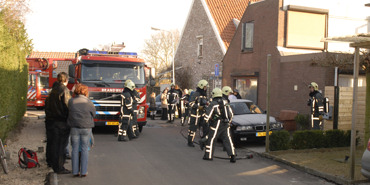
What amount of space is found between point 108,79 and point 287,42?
9156 millimetres

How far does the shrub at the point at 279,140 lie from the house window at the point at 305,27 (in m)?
8.93

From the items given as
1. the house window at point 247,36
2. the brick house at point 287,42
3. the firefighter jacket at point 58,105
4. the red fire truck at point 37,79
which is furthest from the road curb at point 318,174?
the red fire truck at point 37,79

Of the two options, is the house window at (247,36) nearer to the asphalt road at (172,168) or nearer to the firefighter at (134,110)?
the firefighter at (134,110)

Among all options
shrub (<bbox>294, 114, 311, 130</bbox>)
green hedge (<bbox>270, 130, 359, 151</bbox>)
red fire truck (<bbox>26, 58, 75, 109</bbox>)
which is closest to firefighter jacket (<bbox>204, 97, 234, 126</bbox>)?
green hedge (<bbox>270, 130, 359, 151</bbox>)

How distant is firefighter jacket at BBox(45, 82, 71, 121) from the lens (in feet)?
24.9

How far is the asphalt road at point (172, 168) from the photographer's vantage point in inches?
292

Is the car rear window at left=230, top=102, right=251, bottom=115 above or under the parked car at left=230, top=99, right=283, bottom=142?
above

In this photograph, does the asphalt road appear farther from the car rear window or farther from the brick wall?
the brick wall

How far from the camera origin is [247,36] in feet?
67.9

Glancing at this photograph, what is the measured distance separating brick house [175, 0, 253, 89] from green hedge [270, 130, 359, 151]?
15082 mm

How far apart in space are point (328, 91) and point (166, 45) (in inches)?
1411

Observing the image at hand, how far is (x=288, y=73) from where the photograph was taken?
1702 cm

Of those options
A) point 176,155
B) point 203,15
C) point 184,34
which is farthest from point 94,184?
point 184,34

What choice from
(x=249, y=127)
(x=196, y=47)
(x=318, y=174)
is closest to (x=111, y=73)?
(x=249, y=127)
